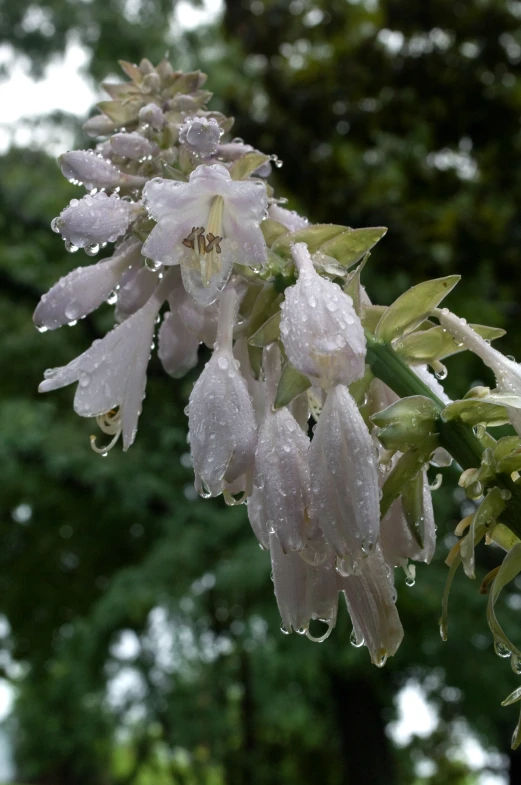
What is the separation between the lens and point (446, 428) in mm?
924

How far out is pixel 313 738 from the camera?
11.3 m

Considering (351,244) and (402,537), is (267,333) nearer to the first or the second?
(351,244)

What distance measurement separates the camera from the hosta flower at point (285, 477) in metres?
0.91

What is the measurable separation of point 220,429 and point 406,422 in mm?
224

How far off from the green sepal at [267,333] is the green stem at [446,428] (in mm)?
112


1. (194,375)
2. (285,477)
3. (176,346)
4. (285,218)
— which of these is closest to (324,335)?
(285,477)

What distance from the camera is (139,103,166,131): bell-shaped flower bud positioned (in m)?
1.26

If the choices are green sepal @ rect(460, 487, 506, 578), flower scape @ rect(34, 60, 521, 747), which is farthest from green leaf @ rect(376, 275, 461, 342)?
green sepal @ rect(460, 487, 506, 578)

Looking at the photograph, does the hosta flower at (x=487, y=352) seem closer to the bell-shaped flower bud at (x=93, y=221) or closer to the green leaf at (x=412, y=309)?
the green leaf at (x=412, y=309)

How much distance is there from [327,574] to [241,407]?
0.24 meters

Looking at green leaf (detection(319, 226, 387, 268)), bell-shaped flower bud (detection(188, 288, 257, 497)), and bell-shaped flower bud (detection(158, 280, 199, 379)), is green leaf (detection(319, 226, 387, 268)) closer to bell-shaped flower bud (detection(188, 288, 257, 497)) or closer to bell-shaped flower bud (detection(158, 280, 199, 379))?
bell-shaped flower bud (detection(188, 288, 257, 497))

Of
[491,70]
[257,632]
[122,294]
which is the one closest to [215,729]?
[257,632]

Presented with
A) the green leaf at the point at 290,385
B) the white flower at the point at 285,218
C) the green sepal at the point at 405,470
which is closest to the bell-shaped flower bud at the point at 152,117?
the white flower at the point at 285,218

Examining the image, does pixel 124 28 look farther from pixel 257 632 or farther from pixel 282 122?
pixel 257 632
